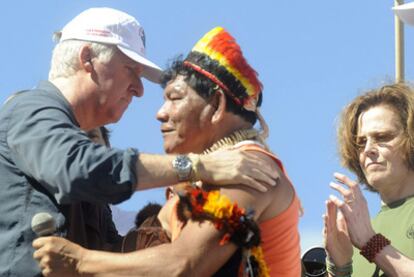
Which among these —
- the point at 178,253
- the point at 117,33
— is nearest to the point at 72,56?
the point at 117,33

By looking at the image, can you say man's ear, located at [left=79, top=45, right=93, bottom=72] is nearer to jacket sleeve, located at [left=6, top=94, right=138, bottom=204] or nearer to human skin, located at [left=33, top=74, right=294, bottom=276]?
jacket sleeve, located at [left=6, top=94, right=138, bottom=204]

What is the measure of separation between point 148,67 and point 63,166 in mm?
1045

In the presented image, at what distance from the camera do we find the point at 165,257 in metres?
4.53

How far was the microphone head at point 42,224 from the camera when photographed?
15.2 ft

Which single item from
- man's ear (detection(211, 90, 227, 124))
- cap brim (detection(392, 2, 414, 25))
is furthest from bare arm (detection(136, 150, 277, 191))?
cap brim (detection(392, 2, 414, 25))

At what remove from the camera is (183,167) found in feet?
15.2

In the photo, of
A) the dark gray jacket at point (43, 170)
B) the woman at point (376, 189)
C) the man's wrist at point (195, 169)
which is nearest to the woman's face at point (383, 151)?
the woman at point (376, 189)

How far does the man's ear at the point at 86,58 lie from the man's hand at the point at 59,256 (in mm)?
1018

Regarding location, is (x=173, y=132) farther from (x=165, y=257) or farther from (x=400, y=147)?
(x=400, y=147)

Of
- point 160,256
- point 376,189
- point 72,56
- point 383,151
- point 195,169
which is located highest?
point 72,56

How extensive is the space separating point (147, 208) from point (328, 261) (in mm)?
1073

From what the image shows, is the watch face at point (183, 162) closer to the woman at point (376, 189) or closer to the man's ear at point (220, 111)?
the man's ear at point (220, 111)

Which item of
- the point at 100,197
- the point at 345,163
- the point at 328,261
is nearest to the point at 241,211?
the point at 100,197

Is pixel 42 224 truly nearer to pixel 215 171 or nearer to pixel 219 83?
pixel 215 171
